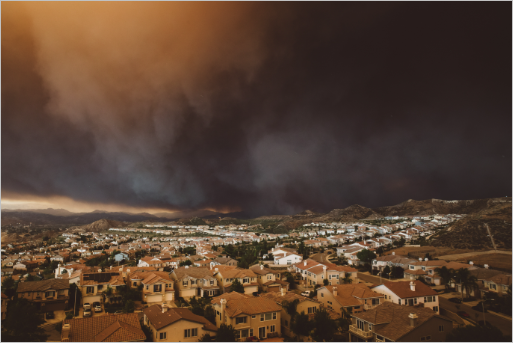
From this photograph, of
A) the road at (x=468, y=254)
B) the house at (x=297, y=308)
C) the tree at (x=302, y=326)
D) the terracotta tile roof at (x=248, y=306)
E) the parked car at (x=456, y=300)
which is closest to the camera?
the tree at (x=302, y=326)

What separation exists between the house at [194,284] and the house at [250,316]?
9123 millimetres

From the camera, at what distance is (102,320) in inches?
648

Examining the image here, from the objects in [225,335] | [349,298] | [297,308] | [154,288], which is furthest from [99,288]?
[349,298]

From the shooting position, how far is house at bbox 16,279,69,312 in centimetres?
2367

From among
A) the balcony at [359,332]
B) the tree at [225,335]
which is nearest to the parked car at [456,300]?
the balcony at [359,332]

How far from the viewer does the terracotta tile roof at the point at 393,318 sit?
16531mm

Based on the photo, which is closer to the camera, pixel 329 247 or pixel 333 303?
pixel 333 303

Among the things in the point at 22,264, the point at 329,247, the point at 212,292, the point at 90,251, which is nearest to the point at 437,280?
the point at 212,292

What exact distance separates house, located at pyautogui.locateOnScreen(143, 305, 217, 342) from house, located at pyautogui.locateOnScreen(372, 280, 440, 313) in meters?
17.4

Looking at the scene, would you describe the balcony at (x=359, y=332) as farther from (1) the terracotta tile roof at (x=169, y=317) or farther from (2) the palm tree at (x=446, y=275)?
(2) the palm tree at (x=446, y=275)

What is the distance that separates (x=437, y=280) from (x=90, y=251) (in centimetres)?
7537

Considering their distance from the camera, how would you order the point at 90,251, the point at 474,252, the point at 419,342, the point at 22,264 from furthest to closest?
the point at 90,251
the point at 22,264
the point at 474,252
the point at 419,342

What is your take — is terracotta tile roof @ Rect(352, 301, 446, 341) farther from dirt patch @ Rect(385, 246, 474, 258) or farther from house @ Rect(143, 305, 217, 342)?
dirt patch @ Rect(385, 246, 474, 258)

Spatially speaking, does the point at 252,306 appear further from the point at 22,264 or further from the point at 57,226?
the point at 57,226
